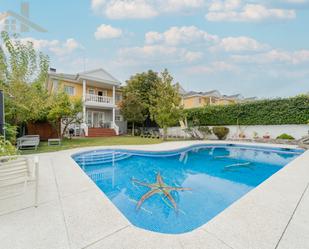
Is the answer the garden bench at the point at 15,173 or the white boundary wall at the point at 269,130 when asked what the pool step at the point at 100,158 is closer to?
the garden bench at the point at 15,173

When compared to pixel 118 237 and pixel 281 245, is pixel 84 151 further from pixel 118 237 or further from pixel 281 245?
pixel 281 245

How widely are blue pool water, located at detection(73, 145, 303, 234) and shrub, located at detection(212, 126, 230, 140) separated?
6899 millimetres

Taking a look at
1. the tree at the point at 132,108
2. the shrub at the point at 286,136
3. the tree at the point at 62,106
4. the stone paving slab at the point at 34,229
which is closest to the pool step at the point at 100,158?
the tree at the point at 62,106

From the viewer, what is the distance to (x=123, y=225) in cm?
279

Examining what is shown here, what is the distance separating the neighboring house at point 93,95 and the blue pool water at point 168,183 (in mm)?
10537

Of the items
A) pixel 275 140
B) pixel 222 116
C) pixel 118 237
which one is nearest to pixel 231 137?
pixel 222 116

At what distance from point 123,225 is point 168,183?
11.7ft

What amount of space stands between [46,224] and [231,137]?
19.0 m

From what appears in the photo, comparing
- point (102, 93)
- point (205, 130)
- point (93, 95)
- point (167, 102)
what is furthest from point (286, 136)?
point (102, 93)

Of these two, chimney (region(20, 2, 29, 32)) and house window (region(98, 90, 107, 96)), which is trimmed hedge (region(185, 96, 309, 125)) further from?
chimney (region(20, 2, 29, 32))

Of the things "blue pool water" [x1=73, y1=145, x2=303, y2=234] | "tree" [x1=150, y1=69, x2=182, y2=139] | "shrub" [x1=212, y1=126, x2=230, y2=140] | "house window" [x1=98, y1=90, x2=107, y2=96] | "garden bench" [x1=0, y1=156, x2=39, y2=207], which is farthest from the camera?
"house window" [x1=98, y1=90, x2=107, y2=96]

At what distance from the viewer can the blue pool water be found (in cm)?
400

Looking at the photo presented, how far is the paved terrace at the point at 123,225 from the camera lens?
92.8 inches

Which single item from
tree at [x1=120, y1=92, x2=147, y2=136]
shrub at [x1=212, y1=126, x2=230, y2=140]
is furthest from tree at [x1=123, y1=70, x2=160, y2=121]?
shrub at [x1=212, y1=126, x2=230, y2=140]
